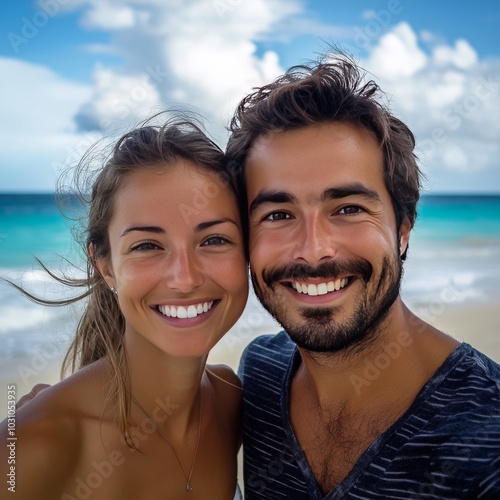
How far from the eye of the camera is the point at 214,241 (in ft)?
8.95

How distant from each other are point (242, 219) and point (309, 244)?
43 centimetres

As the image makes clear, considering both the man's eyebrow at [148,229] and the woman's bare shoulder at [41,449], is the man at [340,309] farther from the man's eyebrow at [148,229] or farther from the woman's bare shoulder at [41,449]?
the woman's bare shoulder at [41,449]

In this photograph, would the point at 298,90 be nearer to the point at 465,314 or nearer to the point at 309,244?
the point at 309,244

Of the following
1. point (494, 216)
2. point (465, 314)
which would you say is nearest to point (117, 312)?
point (465, 314)

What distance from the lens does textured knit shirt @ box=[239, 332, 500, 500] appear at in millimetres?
2166

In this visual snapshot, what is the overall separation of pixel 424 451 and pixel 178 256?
4.04ft

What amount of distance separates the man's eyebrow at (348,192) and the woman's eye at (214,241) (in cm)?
47

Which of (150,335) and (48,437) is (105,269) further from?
(48,437)

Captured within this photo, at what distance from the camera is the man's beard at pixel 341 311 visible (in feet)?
8.83

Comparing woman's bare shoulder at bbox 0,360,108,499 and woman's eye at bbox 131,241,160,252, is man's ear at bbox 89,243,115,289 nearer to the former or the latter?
woman's eye at bbox 131,241,160,252

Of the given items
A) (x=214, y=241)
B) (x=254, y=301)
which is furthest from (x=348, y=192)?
(x=254, y=301)

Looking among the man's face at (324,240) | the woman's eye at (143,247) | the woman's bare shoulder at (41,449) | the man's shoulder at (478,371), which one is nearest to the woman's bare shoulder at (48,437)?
the woman's bare shoulder at (41,449)

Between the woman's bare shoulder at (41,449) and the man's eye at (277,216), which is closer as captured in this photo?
the woman's bare shoulder at (41,449)

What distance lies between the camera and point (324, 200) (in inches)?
106
